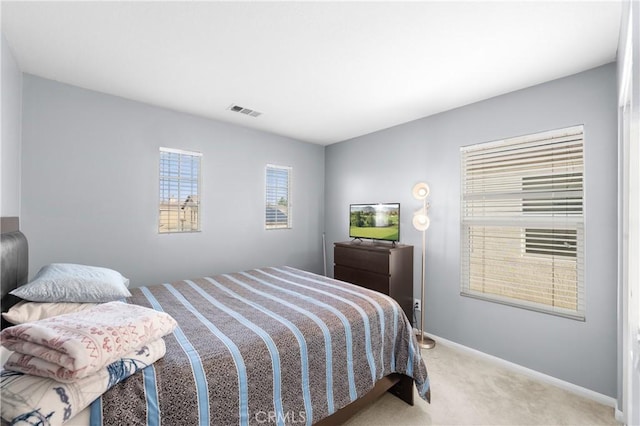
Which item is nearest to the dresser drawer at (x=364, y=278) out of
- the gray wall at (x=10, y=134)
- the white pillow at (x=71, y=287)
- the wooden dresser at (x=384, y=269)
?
the wooden dresser at (x=384, y=269)

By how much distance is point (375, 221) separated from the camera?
373cm

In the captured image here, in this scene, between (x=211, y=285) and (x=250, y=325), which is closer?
(x=250, y=325)

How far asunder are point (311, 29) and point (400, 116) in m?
1.89

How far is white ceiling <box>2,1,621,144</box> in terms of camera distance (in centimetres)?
166

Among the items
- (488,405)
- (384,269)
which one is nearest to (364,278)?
(384,269)

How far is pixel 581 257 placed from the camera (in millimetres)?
2312

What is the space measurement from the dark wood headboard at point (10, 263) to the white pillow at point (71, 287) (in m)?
0.07

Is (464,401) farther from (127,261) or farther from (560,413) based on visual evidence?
(127,261)

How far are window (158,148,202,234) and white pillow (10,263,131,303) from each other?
1.43 meters

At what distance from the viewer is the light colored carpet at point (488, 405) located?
6.38 feet

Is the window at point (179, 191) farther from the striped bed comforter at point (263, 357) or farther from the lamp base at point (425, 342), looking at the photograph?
the lamp base at point (425, 342)

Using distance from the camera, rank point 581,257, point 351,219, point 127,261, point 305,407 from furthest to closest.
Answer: point 351,219
point 127,261
point 581,257
point 305,407

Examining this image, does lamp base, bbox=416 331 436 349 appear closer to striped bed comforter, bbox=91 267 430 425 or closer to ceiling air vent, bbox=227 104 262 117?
striped bed comforter, bbox=91 267 430 425

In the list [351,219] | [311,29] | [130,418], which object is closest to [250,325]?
[130,418]
